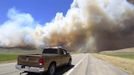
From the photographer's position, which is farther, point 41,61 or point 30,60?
point 30,60

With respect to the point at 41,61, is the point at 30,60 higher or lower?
higher

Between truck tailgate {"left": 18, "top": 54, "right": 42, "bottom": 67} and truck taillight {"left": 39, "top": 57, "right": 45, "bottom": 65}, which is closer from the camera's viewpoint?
truck taillight {"left": 39, "top": 57, "right": 45, "bottom": 65}

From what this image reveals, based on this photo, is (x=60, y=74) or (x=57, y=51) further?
(x=57, y=51)

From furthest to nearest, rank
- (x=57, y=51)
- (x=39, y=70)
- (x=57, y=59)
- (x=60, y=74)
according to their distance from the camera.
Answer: (x=57, y=51), (x=57, y=59), (x=60, y=74), (x=39, y=70)

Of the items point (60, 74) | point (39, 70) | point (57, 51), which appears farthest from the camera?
point (57, 51)

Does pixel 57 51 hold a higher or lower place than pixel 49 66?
→ higher

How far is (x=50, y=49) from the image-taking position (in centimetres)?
1861

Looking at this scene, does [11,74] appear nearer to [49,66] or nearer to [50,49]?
[49,66]

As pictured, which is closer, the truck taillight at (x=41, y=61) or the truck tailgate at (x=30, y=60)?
the truck taillight at (x=41, y=61)

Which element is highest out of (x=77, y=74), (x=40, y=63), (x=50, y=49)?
(x=50, y=49)

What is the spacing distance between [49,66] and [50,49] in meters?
4.35

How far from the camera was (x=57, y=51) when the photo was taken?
1794cm

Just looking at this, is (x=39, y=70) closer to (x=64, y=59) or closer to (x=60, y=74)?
(x=60, y=74)

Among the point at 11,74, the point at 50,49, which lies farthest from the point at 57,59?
the point at 11,74
